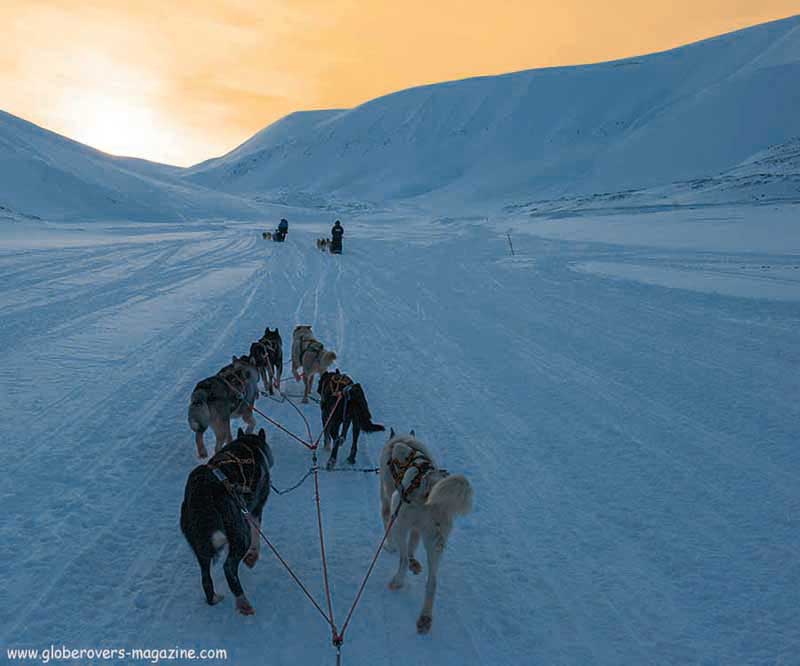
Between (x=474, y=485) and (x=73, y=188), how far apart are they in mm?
55373

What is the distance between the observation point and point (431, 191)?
107562mm

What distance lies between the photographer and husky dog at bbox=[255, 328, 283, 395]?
659cm

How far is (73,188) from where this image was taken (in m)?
48.2

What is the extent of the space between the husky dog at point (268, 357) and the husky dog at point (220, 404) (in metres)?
1.05

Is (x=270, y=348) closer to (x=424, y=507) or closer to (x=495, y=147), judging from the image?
(x=424, y=507)

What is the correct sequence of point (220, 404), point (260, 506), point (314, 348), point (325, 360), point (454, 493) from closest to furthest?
1. point (454, 493)
2. point (260, 506)
3. point (220, 404)
4. point (325, 360)
5. point (314, 348)

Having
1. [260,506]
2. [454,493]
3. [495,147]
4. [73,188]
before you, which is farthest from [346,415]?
[495,147]

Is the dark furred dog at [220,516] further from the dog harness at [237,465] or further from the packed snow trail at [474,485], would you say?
the packed snow trail at [474,485]

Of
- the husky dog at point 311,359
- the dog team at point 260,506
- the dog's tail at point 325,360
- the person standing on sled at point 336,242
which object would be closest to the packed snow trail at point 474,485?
the dog team at point 260,506

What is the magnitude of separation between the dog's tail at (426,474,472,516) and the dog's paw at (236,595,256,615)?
1360 mm

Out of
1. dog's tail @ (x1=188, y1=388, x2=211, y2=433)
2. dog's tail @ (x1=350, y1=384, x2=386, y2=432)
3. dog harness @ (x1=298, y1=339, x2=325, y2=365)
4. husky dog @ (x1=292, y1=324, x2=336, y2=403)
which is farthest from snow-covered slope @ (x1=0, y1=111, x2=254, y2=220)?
dog's tail @ (x1=350, y1=384, x2=386, y2=432)

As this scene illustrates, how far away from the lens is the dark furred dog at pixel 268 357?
21.6 feet

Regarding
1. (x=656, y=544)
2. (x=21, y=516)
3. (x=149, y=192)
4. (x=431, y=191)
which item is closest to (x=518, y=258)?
(x=656, y=544)

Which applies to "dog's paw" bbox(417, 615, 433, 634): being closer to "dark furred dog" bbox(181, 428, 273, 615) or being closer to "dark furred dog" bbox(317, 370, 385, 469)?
"dark furred dog" bbox(181, 428, 273, 615)
